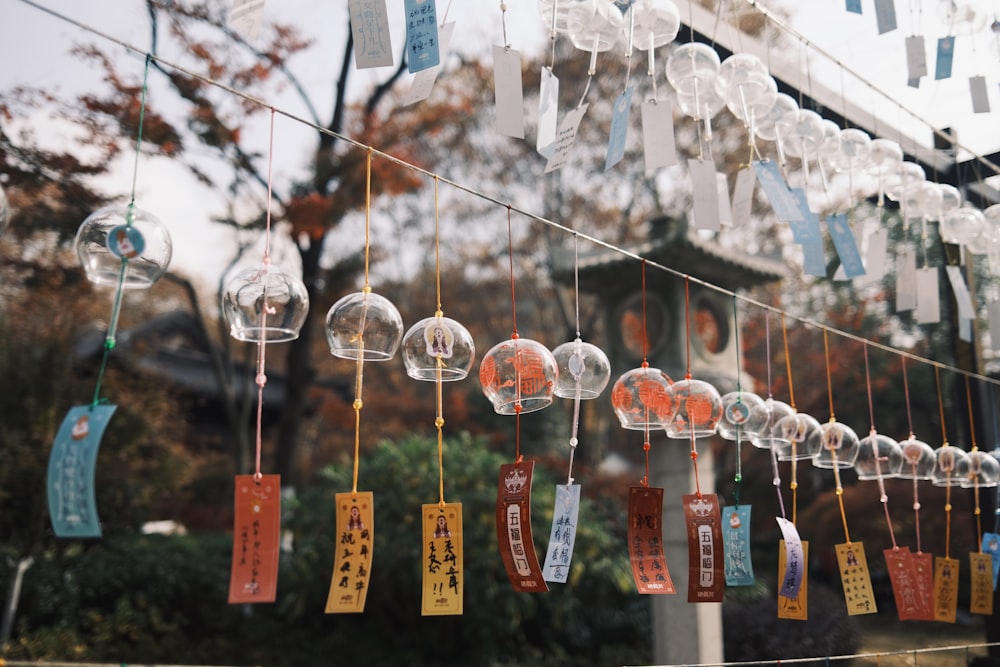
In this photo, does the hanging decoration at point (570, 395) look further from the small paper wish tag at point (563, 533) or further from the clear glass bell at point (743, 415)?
the clear glass bell at point (743, 415)

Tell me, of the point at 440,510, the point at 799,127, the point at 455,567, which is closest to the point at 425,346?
the point at 440,510

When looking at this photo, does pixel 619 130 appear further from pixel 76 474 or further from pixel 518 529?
pixel 76 474

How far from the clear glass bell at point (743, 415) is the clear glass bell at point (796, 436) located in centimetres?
12

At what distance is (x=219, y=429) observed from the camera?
13.4 metres

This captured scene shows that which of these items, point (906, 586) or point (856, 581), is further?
point (906, 586)

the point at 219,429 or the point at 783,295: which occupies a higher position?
the point at 783,295

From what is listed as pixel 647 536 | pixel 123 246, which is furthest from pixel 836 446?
pixel 123 246

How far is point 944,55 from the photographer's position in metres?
3.65

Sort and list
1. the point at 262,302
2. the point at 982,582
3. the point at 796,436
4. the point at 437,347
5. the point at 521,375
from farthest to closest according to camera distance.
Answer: the point at 982,582 → the point at 796,436 → the point at 521,375 → the point at 437,347 → the point at 262,302

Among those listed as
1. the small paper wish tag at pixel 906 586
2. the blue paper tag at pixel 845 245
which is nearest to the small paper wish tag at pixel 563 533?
the blue paper tag at pixel 845 245

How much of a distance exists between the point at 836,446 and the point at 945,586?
1.16m

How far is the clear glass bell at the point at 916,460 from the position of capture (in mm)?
4176

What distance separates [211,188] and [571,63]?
5.34 metres

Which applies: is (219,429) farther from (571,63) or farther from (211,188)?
(571,63)
